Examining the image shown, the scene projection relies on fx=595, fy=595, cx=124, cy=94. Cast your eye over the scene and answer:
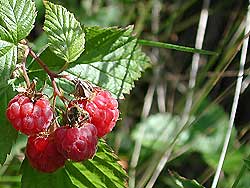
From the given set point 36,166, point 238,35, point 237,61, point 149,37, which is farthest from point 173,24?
point 36,166

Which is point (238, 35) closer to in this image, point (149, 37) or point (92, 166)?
point (149, 37)

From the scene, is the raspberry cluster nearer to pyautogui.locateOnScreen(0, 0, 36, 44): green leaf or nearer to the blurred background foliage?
pyautogui.locateOnScreen(0, 0, 36, 44): green leaf

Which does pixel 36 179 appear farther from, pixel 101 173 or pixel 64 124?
pixel 64 124

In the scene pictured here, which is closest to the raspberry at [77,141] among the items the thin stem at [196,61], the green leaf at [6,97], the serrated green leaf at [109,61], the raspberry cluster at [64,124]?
the raspberry cluster at [64,124]

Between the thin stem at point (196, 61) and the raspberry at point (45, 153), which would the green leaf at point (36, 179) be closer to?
the raspberry at point (45, 153)

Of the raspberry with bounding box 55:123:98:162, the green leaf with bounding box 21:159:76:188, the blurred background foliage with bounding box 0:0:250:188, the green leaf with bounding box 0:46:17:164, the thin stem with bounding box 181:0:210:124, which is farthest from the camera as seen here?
the blurred background foliage with bounding box 0:0:250:188

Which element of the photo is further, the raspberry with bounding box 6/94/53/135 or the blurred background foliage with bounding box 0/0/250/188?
the blurred background foliage with bounding box 0/0/250/188

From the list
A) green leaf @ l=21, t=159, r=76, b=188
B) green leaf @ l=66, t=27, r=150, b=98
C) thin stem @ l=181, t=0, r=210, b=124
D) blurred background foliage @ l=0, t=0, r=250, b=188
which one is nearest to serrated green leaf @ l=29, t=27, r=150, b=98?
green leaf @ l=66, t=27, r=150, b=98
